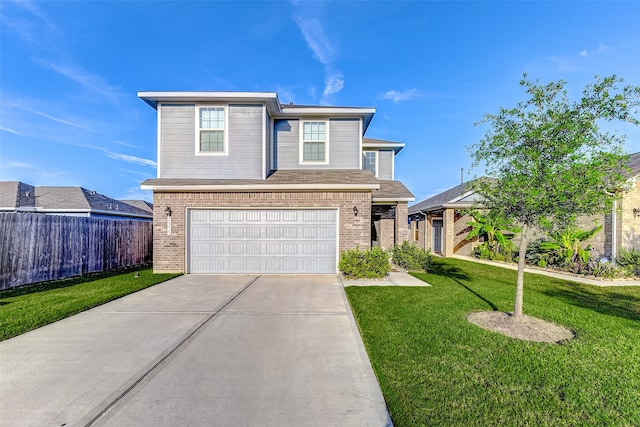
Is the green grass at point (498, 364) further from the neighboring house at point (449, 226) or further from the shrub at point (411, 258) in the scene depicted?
the neighboring house at point (449, 226)

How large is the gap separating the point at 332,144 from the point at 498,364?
28.5 feet

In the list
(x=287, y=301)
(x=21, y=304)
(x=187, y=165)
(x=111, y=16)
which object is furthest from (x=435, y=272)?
(x=111, y=16)

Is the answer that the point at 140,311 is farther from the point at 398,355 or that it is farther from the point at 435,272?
the point at 435,272

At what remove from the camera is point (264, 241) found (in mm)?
9469

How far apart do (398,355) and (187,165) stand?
9.20 meters

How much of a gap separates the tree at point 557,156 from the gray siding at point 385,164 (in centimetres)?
903

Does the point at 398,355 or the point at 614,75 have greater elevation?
the point at 614,75

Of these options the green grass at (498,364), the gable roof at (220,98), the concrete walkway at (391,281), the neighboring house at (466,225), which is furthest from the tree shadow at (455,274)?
the gable roof at (220,98)

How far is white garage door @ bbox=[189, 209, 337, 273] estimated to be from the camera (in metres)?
9.45

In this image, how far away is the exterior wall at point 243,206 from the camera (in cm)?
938

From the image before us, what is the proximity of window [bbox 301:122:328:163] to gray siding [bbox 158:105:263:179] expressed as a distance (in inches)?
71.1

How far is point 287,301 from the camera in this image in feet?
20.6

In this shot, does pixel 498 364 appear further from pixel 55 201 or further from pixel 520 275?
pixel 55 201

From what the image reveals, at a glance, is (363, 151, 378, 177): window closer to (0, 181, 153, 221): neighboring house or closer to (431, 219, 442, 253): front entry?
(431, 219, 442, 253): front entry
